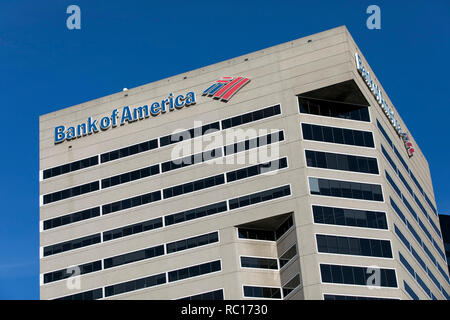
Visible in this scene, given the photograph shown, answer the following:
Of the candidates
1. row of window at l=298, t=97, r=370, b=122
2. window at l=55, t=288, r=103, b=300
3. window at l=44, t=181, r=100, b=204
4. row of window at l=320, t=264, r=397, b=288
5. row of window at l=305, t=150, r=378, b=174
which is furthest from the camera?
window at l=44, t=181, r=100, b=204

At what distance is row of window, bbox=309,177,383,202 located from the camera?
12519 centimetres

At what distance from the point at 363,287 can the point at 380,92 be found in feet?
115

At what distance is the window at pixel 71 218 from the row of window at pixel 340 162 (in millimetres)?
34196

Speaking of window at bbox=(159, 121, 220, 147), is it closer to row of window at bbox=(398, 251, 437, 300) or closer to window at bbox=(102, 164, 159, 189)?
window at bbox=(102, 164, 159, 189)

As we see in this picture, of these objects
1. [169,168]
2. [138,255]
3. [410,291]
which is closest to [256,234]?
[169,168]

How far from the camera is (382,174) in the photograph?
129125 millimetres

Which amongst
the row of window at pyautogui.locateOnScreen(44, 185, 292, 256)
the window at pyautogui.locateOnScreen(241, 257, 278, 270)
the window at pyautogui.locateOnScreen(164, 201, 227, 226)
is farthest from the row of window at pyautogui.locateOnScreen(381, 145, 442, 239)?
the window at pyautogui.locateOnScreen(164, 201, 227, 226)

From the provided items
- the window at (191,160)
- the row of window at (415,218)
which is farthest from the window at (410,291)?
the window at (191,160)

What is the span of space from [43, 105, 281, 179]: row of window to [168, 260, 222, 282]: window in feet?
65.7

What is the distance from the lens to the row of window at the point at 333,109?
13100 centimetres

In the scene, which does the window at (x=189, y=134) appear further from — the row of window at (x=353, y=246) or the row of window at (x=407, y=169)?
the row of window at (x=407, y=169)

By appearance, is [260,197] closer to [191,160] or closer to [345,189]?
[345,189]
